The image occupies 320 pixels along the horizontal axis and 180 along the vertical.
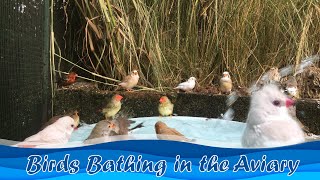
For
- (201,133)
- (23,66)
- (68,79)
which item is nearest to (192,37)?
(68,79)

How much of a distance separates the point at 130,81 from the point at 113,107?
0.50ft

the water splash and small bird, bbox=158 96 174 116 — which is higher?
the water splash

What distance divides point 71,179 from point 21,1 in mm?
489

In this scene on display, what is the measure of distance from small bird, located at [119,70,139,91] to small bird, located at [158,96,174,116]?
12 centimetres

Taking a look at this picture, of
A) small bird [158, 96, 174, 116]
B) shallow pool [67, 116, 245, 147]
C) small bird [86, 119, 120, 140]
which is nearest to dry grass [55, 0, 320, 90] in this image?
small bird [158, 96, 174, 116]

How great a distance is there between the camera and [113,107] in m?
1.15

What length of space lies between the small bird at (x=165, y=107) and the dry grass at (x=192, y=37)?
6.1 inches

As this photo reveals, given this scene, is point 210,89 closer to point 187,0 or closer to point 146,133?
point 187,0

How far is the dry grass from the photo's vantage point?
1.37 m

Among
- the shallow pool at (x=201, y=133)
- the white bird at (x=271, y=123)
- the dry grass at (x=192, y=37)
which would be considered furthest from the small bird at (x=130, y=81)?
the white bird at (x=271, y=123)

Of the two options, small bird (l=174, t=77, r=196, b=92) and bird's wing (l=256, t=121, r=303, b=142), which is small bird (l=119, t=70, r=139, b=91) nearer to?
small bird (l=174, t=77, r=196, b=92)

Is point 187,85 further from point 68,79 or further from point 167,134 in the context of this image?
point 167,134

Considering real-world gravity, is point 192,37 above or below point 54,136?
above

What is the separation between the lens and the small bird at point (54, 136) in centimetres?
68
